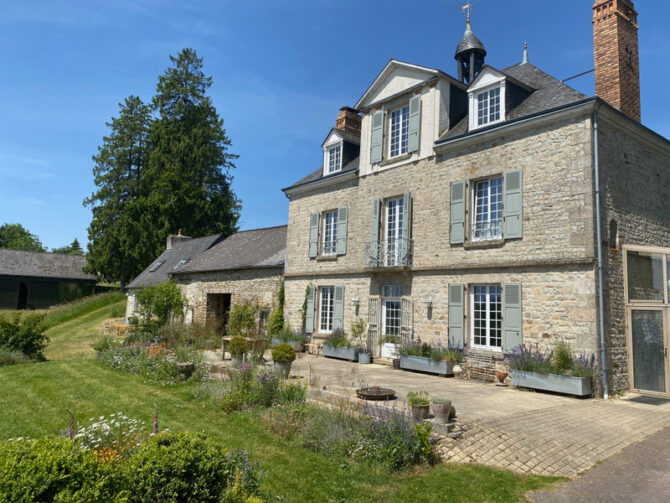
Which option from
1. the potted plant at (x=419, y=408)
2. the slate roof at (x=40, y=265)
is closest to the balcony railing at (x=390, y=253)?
the potted plant at (x=419, y=408)

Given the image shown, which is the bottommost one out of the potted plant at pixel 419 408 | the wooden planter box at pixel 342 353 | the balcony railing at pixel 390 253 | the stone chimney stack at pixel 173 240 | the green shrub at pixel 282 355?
the wooden planter box at pixel 342 353

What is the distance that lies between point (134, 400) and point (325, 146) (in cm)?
1148

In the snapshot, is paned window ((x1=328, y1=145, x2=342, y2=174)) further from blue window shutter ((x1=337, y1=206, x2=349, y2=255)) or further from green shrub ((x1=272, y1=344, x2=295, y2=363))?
green shrub ((x1=272, y1=344, x2=295, y2=363))

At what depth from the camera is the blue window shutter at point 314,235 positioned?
53.5 ft

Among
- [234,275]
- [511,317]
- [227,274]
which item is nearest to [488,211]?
[511,317]

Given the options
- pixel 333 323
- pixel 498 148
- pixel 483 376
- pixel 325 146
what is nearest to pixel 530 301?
pixel 483 376

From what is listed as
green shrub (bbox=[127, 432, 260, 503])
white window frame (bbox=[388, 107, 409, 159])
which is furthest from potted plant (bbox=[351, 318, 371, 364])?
green shrub (bbox=[127, 432, 260, 503])

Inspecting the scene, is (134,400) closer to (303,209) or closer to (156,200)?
(303,209)

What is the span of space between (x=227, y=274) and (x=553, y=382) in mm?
13907

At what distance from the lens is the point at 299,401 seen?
7.36 m

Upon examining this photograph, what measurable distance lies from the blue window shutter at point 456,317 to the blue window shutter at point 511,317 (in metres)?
1.18

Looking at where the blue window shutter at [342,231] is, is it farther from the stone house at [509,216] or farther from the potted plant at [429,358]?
the potted plant at [429,358]

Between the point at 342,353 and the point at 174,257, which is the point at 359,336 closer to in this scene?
the point at 342,353

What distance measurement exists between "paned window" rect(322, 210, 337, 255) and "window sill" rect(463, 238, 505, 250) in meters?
5.52
